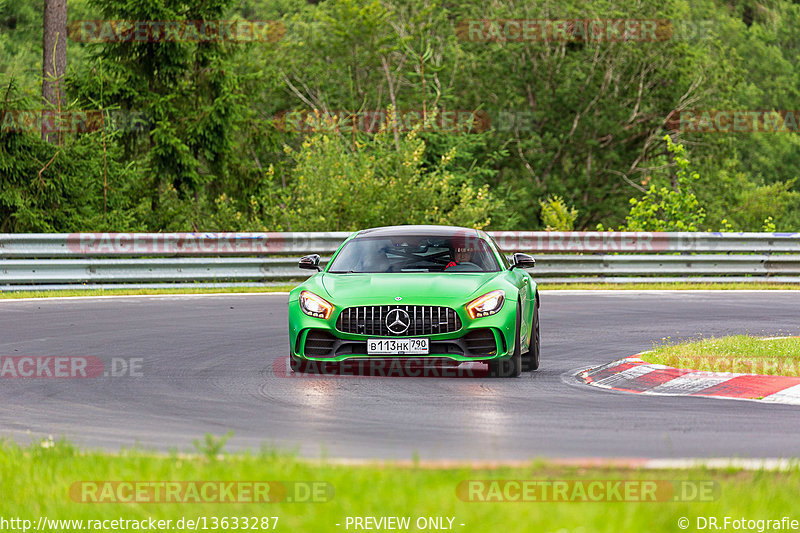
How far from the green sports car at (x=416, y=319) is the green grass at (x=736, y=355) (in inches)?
56.0

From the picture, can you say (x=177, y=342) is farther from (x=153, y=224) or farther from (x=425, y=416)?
(x=153, y=224)

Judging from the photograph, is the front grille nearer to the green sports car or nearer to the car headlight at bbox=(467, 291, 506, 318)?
the green sports car

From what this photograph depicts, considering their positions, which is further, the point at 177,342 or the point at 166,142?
the point at 166,142

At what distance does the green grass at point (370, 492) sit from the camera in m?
5.29

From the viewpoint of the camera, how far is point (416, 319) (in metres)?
11.5

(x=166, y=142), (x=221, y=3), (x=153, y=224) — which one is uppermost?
(x=221, y=3)

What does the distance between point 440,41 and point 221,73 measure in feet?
67.3

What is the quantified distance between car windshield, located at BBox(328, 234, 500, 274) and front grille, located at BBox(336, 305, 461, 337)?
114cm

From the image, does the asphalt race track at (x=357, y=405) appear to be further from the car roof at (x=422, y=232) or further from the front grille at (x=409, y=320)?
the car roof at (x=422, y=232)

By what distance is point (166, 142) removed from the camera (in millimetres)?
34594

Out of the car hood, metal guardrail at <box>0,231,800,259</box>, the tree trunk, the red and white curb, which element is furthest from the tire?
the tree trunk

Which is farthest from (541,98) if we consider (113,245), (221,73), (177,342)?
(177,342)

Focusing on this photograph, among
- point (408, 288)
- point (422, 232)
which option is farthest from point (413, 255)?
point (408, 288)
